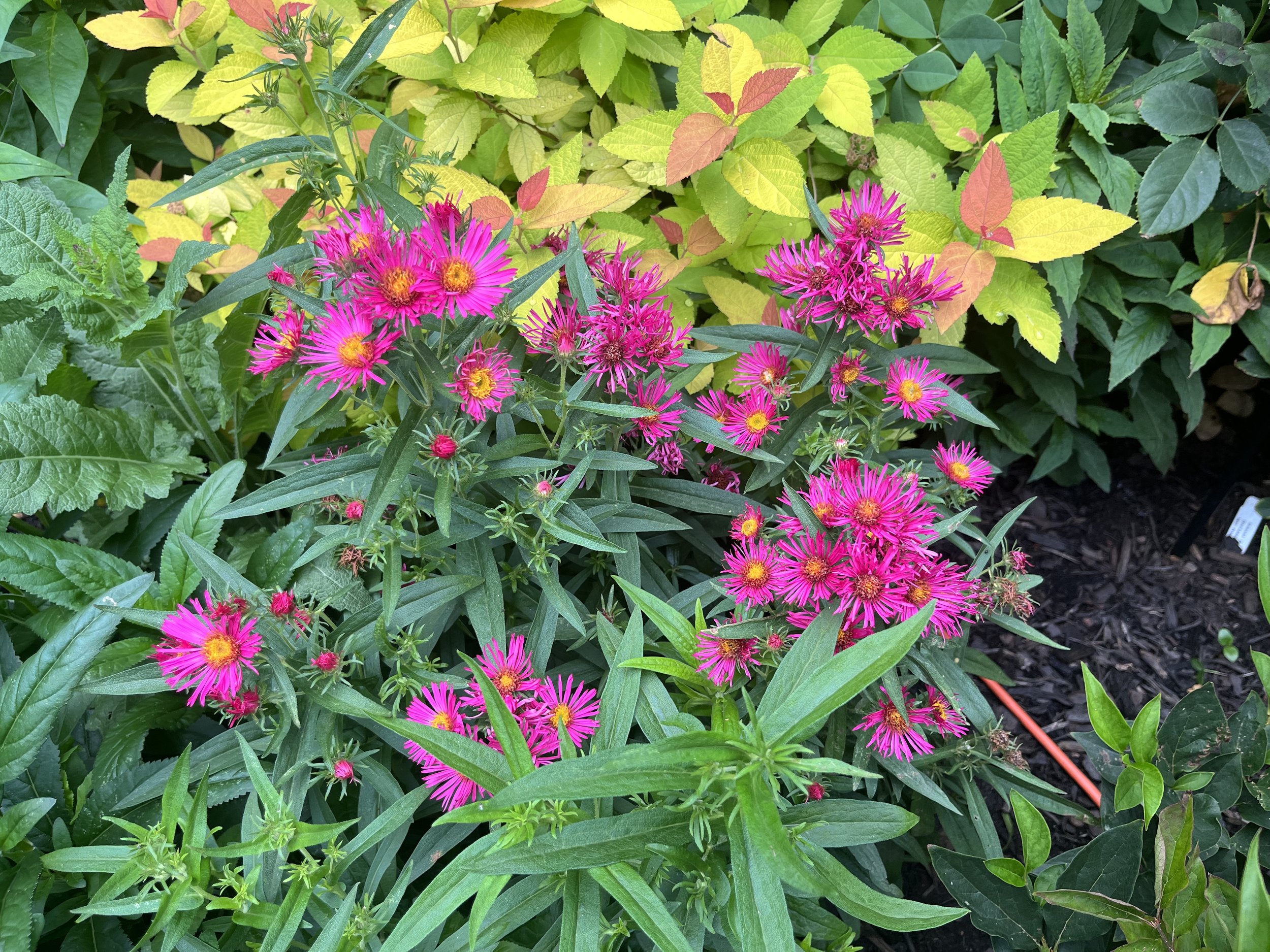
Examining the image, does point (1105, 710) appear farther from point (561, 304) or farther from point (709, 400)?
point (561, 304)

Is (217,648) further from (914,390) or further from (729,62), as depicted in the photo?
(729,62)

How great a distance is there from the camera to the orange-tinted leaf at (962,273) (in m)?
1.20

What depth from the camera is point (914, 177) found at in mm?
1326

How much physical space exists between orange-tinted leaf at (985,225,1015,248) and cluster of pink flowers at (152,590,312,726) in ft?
3.52

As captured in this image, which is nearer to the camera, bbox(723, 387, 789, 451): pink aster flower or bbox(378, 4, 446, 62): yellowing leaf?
bbox(723, 387, 789, 451): pink aster flower

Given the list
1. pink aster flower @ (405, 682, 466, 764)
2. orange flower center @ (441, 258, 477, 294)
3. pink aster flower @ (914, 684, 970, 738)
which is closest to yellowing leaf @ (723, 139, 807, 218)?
orange flower center @ (441, 258, 477, 294)

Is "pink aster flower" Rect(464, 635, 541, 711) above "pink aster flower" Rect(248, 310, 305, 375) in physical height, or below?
below

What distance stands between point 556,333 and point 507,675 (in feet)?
1.30

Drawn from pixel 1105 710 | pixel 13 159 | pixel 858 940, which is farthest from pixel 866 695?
pixel 13 159

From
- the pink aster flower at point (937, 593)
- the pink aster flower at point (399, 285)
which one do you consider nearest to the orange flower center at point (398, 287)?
the pink aster flower at point (399, 285)

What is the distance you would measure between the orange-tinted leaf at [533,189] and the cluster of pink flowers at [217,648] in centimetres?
65

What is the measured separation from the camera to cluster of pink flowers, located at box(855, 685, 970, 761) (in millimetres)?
938

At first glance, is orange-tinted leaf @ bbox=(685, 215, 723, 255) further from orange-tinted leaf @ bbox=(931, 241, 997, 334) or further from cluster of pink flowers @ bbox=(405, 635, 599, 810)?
cluster of pink flowers @ bbox=(405, 635, 599, 810)

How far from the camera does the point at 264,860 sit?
3.08 ft
